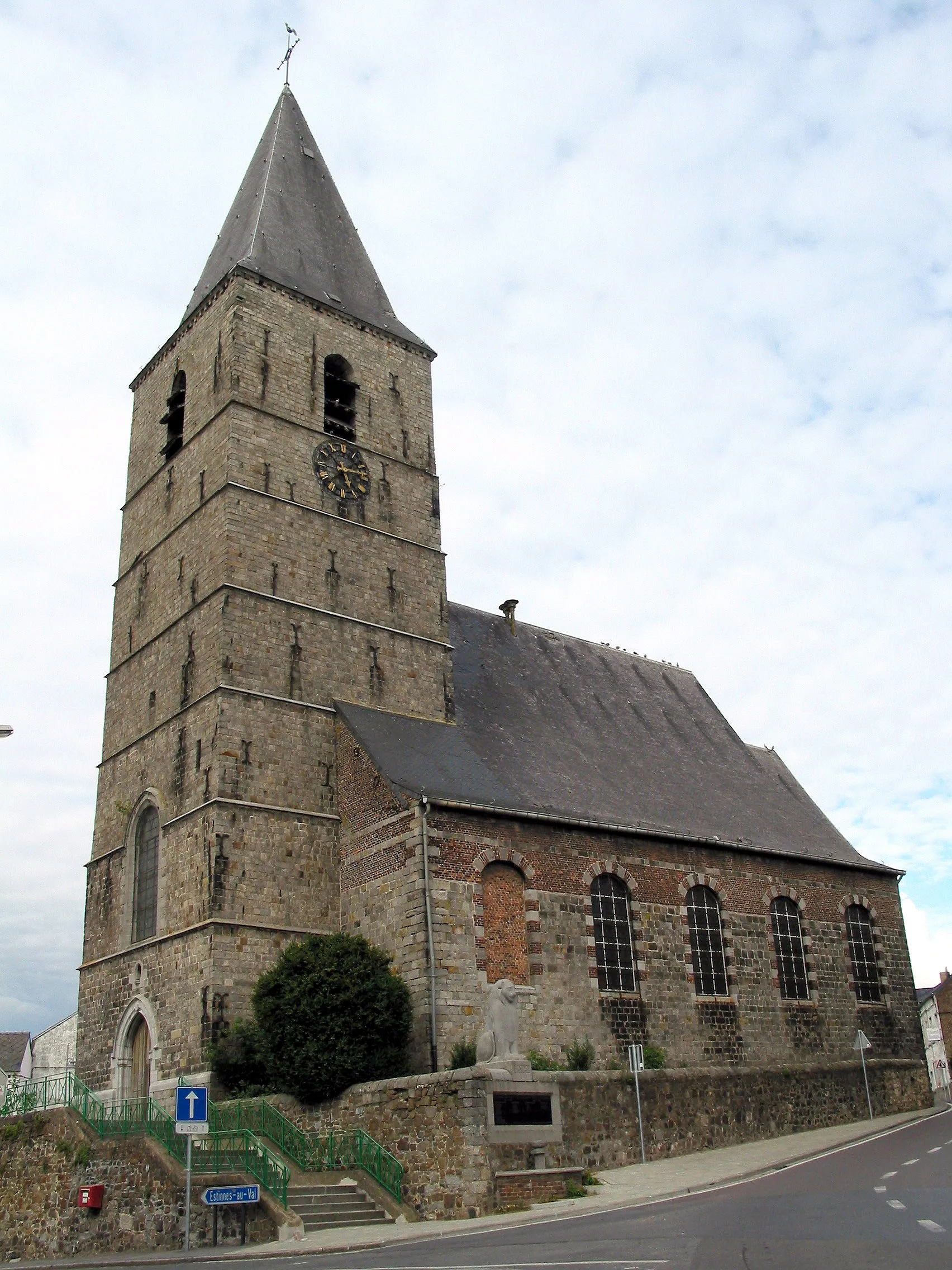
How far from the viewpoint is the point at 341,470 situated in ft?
88.9

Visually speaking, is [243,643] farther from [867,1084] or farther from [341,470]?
[867,1084]

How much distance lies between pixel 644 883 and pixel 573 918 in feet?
7.83

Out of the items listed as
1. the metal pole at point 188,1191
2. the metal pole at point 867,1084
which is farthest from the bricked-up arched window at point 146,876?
the metal pole at point 867,1084

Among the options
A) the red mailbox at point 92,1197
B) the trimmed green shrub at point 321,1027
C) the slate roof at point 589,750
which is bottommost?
the red mailbox at point 92,1197

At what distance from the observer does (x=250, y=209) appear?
101 ft

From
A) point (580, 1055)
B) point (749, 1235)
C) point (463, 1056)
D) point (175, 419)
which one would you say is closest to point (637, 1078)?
point (580, 1055)

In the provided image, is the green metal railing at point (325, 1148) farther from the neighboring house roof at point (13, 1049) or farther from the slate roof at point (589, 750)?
the neighboring house roof at point (13, 1049)

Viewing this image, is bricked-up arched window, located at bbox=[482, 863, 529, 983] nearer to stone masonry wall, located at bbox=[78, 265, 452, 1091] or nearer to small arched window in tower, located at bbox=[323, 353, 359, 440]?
stone masonry wall, located at bbox=[78, 265, 452, 1091]

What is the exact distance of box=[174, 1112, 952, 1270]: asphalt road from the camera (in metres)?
8.71

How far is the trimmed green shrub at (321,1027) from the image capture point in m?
18.3

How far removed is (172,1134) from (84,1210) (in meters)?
2.22

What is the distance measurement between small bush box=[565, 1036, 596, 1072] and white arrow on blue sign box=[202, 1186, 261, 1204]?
22.8 feet

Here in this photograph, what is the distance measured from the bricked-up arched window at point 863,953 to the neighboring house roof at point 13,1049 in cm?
4282

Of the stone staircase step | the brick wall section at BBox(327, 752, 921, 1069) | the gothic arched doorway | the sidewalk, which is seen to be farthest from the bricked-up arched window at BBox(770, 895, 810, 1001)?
the gothic arched doorway
